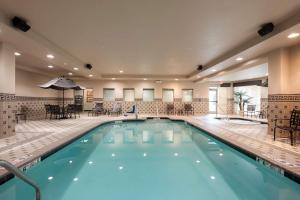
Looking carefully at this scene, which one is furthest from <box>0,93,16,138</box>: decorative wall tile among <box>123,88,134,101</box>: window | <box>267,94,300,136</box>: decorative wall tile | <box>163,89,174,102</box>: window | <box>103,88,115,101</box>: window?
<box>163,89,174,102</box>: window

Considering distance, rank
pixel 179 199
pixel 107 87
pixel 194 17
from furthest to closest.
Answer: pixel 107 87
pixel 194 17
pixel 179 199

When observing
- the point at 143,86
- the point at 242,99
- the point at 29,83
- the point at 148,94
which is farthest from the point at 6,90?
the point at 242,99

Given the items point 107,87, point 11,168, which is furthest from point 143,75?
point 11,168

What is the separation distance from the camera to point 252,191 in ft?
10.1

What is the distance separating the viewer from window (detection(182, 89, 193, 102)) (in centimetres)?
1544

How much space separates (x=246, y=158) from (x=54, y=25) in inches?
198

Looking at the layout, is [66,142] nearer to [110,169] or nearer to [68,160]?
[68,160]

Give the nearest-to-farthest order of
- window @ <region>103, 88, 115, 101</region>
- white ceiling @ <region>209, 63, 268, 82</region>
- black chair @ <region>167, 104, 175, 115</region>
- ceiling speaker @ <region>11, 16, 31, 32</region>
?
ceiling speaker @ <region>11, 16, 31, 32</region>
white ceiling @ <region>209, 63, 268, 82</region>
black chair @ <region>167, 104, 175, 115</region>
window @ <region>103, 88, 115, 101</region>

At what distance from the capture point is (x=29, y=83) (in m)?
11.0

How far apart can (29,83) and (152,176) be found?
9.94 metres

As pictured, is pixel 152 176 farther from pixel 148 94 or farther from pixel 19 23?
pixel 148 94

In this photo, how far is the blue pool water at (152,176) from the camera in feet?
9.59

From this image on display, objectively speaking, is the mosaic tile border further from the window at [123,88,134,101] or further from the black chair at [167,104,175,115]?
the black chair at [167,104,175,115]

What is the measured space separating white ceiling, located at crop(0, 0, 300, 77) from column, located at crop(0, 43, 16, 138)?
1.15m
